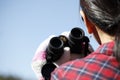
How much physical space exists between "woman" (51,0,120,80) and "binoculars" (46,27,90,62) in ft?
1.78

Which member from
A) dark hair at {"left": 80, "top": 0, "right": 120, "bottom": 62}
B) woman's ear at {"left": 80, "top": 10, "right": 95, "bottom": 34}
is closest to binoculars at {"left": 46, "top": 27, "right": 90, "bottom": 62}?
woman's ear at {"left": 80, "top": 10, "right": 95, "bottom": 34}

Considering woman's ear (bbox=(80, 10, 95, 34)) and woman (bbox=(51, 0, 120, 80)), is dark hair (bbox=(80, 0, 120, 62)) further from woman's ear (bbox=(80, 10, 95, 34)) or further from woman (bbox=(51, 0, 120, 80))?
woman's ear (bbox=(80, 10, 95, 34))

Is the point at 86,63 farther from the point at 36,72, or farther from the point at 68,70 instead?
the point at 36,72

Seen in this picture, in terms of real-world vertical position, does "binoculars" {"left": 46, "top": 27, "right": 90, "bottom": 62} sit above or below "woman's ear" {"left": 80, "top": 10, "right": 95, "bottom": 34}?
below

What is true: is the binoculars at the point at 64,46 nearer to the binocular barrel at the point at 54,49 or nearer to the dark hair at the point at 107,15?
the binocular barrel at the point at 54,49

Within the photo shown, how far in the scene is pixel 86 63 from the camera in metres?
1.83

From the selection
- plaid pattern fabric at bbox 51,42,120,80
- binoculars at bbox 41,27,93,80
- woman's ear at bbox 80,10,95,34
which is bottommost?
binoculars at bbox 41,27,93,80

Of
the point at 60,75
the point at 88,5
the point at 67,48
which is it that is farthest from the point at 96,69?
the point at 67,48

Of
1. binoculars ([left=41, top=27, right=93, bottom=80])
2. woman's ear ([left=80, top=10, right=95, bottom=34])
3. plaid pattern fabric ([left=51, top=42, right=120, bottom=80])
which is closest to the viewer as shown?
plaid pattern fabric ([left=51, top=42, right=120, bottom=80])

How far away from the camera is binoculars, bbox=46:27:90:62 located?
2445mm

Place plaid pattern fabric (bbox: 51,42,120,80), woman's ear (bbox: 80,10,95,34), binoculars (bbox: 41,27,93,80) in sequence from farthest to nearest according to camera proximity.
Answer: binoculars (bbox: 41,27,93,80) → woman's ear (bbox: 80,10,95,34) → plaid pattern fabric (bbox: 51,42,120,80)

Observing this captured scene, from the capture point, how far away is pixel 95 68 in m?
1.81

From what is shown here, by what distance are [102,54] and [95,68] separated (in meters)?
0.08

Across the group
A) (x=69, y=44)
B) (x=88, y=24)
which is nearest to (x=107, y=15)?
(x=88, y=24)
